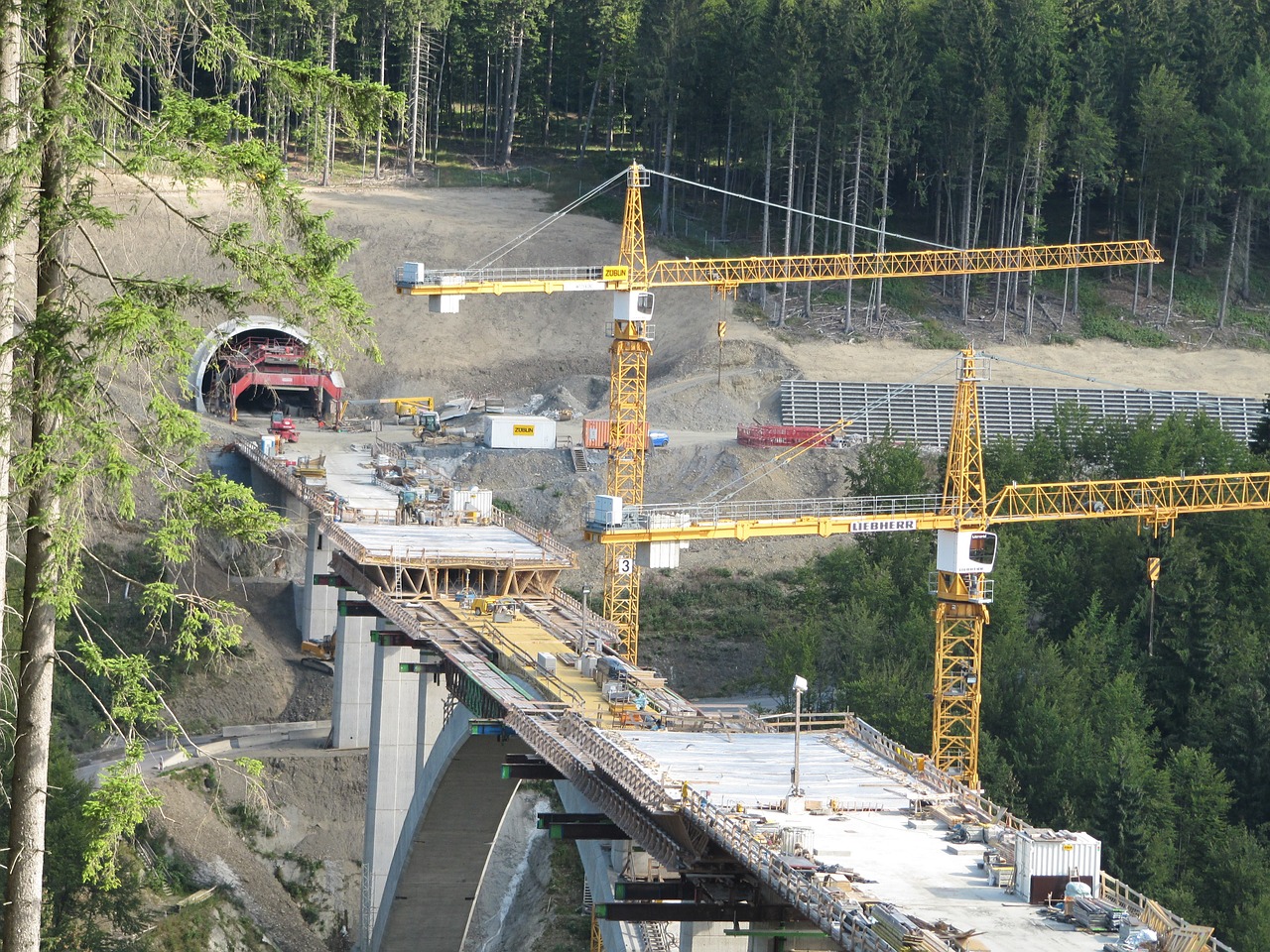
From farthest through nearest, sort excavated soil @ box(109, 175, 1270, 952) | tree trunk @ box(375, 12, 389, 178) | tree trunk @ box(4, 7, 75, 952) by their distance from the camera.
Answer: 1. tree trunk @ box(375, 12, 389, 178)
2. excavated soil @ box(109, 175, 1270, 952)
3. tree trunk @ box(4, 7, 75, 952)

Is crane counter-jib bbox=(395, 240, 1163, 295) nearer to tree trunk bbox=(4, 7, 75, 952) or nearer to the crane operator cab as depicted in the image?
the crane operator cab

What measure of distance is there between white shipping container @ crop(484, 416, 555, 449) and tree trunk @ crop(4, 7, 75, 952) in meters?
88.2

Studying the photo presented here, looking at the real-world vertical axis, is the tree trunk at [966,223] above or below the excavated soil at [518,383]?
above

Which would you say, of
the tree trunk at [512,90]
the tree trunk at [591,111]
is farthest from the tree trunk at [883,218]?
the tree trunk at [512,90]

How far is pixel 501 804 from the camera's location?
7094 centimetres

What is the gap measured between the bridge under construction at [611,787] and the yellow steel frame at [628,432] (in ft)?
→ 15.7

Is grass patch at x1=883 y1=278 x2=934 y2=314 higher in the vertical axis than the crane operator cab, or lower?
higher

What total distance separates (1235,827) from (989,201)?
68.7 metres

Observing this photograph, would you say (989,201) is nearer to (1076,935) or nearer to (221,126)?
(1076,935)

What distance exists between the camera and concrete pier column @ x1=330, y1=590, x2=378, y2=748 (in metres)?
86.9

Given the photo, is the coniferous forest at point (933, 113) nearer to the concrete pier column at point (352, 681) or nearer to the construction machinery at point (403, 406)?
the construction machinery at point (403, 406)

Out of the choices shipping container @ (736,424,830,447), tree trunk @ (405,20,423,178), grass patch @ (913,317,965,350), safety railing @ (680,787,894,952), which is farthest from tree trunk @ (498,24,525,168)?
safety railing @ (680,787,894,952)

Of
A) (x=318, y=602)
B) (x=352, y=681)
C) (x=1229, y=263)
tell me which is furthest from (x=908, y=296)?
(x=352, y=681)

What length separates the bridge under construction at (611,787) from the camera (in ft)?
126
